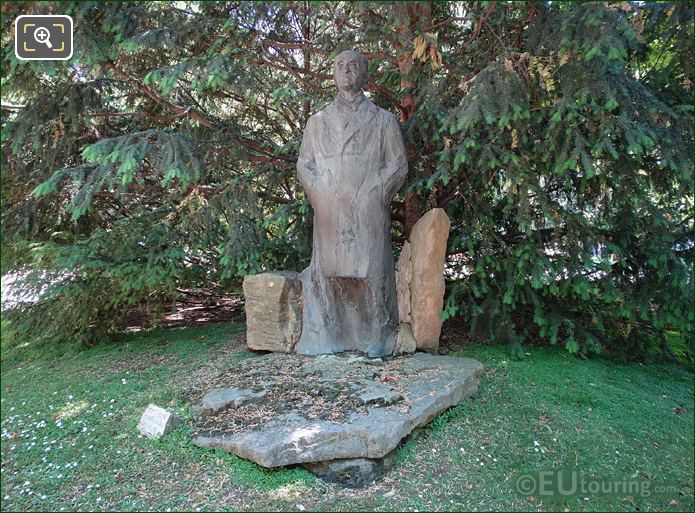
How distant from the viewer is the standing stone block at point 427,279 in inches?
191

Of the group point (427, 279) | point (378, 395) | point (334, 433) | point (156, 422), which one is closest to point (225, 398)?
point (156, 422)

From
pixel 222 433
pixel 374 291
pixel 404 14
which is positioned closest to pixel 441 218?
pixel 374 291

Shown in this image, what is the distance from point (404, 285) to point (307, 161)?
5.28ft

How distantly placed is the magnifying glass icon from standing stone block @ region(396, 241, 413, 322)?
12.3 feet

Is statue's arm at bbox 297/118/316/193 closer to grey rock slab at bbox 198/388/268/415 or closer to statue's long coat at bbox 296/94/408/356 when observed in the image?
statue's long coat at bbox 296/94/408/356

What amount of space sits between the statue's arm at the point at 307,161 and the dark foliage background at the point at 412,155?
42 cm

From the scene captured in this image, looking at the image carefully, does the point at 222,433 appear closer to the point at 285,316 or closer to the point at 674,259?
the point at 285,316

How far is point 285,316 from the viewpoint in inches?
200

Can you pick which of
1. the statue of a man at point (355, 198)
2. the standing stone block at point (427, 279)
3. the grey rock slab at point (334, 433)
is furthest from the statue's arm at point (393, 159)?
the grey rock slab at point (334, 433)

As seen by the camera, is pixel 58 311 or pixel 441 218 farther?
pixel 58 311

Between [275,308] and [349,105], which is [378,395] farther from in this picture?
[349,105]

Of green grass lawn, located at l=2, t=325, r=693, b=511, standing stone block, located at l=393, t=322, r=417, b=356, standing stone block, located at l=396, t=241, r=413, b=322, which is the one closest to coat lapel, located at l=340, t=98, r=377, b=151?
standing stone block, located at l=396, t=241, r=413, b=322

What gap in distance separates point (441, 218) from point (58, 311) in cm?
423

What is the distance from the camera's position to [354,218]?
4.67 meters
